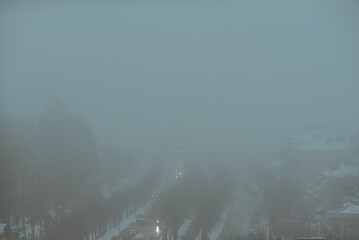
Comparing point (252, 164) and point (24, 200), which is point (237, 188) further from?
point (24, 200)

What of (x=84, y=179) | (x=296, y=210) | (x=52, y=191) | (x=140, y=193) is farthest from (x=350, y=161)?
(x=52, y=191)

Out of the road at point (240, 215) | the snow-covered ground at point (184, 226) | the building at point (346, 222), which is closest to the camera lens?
the building at point (346, 222)

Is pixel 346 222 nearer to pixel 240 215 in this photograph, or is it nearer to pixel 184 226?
pixel 184 226

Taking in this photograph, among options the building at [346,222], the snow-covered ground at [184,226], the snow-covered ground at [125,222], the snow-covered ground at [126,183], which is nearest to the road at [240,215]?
the snow-covered ground at [184,226]

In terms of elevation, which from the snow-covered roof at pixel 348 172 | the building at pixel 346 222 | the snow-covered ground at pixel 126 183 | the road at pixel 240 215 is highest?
the snow-covered roof at pixel 348 172

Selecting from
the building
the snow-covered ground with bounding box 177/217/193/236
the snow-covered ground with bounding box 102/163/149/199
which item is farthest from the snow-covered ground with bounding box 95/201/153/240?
the building

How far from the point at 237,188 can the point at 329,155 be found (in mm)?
4832

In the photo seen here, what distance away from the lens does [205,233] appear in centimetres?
1006

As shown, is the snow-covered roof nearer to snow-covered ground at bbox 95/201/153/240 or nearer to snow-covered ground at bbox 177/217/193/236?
snow-covered ground at bbox 177/217/193/236

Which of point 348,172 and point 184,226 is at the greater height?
point 348,172

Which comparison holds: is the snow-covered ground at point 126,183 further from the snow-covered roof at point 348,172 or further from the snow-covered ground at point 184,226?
the snow-covered roof at point 348,172

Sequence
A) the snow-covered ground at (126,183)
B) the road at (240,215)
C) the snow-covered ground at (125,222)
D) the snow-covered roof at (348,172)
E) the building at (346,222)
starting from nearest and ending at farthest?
the building at (346,222)
the road at (240,215)
the snow-covered ground at (125,222)
the snow-covered roof at (348,172)
the snow-covered ground at (126,183)

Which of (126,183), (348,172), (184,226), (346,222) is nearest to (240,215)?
(184,226)

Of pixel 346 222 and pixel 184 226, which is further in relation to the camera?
pixel 184 226
